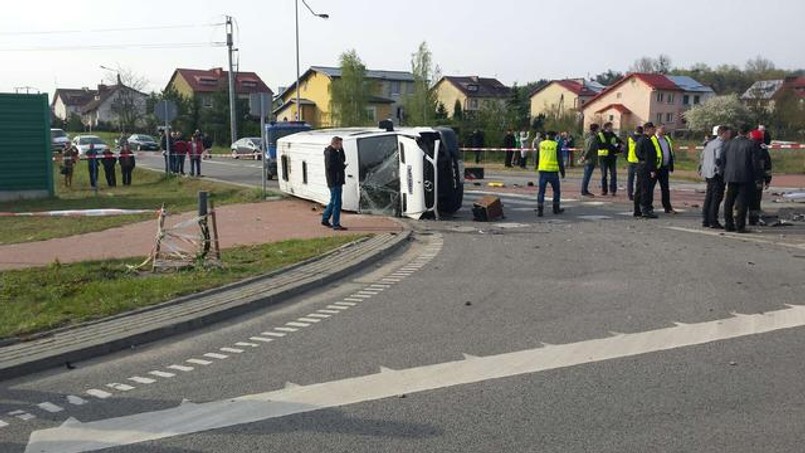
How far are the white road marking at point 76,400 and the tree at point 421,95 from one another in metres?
49.6

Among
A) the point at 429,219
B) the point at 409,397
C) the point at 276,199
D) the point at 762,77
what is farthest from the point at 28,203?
the point at 762,77

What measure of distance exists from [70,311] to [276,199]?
12368mm

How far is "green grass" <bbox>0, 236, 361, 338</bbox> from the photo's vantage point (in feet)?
23.4

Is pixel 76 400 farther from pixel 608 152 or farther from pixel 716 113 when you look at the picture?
pixel 716 113

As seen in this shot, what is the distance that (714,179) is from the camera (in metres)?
13.3

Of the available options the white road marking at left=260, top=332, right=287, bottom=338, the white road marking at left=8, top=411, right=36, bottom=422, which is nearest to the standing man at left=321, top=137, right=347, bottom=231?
the white road marking at left=260, top=332, right=287, bottom=338

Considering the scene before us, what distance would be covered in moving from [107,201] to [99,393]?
1693 centimetres

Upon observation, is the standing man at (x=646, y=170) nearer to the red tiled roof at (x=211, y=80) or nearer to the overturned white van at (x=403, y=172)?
the overturned white van at (x=403, y=172)

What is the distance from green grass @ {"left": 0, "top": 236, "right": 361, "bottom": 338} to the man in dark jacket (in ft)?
22.4

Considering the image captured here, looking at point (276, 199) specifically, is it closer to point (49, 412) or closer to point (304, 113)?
point (49, 412)

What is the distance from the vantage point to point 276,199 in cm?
1956

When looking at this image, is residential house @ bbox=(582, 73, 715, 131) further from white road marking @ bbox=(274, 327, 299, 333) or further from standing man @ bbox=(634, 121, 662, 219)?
white road marking @ bbox=(274, 327, 299, 333)

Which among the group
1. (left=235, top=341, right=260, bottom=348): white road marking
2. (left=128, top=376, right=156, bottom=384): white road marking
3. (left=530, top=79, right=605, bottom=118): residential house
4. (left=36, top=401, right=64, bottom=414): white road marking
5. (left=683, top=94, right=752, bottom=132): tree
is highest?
(left=530, top=79, right=605, bottom=118): residential house

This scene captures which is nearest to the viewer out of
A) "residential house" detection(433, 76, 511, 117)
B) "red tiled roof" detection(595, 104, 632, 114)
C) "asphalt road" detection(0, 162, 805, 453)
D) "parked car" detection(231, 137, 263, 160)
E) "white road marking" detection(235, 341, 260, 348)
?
"asphalt road" detection(0, 162, 805, 453)
